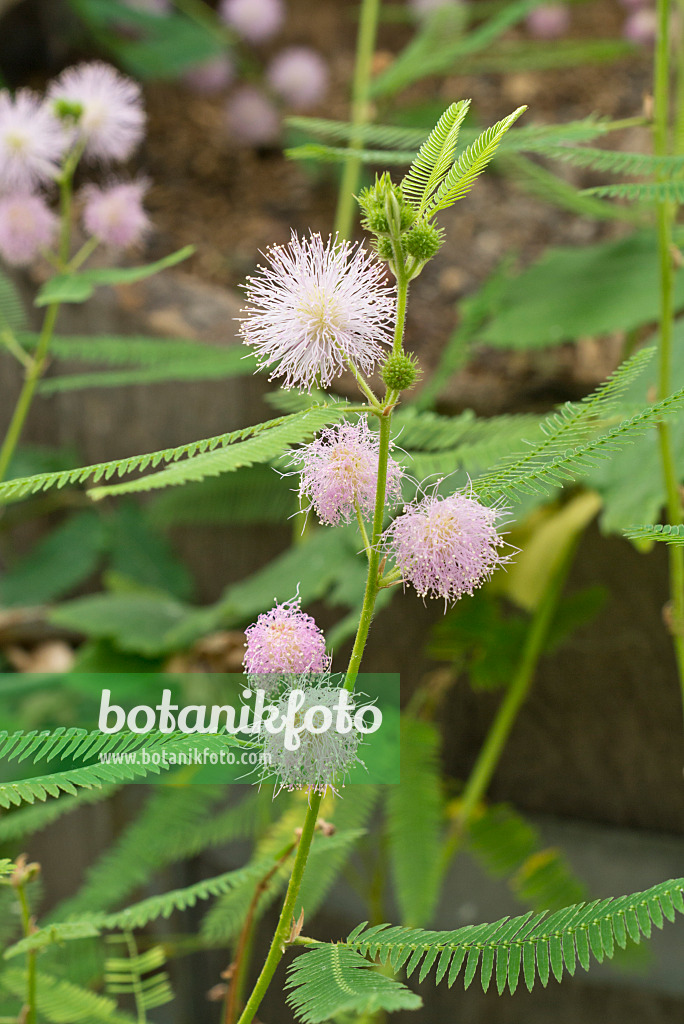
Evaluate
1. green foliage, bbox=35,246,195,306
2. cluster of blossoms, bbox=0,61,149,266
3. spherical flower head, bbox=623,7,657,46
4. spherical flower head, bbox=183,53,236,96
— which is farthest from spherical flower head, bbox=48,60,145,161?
spherical flower head, bbox=623,7,657,46

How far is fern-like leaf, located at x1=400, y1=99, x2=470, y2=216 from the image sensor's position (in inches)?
8.8

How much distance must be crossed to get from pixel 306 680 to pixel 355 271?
0.12 meters

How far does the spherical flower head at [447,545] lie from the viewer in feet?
0.76

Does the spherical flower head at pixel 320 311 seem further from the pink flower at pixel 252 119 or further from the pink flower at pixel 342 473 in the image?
the pink flower at pixel 252 119

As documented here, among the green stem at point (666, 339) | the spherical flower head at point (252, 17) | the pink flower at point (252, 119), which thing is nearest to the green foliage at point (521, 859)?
the green stem at point (666, 339)

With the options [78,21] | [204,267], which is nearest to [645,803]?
[204,267]

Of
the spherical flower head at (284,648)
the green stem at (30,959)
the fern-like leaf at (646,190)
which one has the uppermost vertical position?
the fern-like leaf at (646,190)

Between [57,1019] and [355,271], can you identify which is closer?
[355,271]

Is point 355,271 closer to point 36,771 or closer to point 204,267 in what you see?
point 36,771

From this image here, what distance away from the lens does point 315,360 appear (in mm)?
238

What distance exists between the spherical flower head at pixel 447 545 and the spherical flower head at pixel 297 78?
1.17 meters

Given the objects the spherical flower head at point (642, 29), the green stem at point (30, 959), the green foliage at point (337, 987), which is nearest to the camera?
the green foliage at point (337, 987)

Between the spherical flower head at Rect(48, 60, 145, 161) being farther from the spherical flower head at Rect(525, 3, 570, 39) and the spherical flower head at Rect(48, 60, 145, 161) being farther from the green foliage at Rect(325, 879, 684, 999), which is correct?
the spherical flower head at Rect(525, 3, 570, 39)

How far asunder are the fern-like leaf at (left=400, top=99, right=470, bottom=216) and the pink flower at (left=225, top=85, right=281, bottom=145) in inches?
43.6
